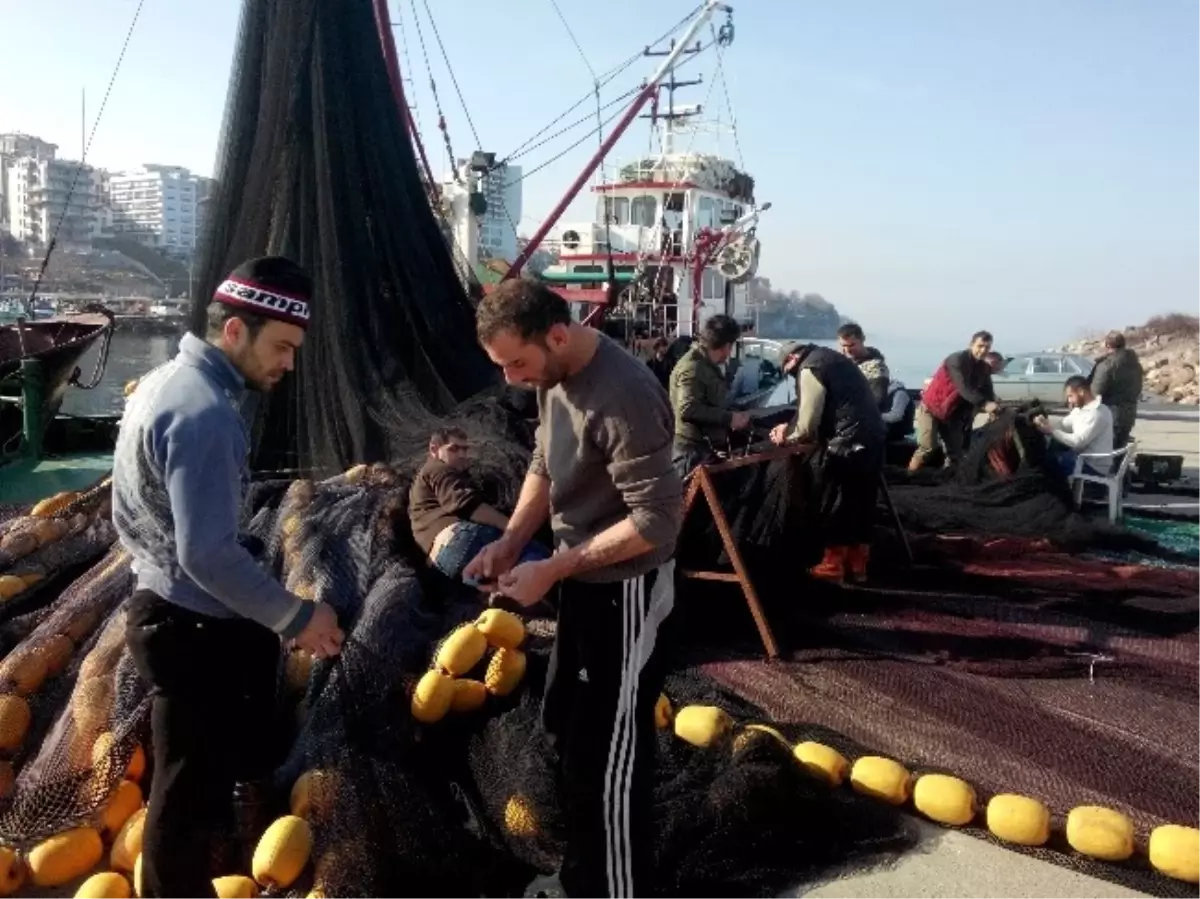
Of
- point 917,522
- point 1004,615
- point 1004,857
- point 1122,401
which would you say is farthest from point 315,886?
point 1122,401

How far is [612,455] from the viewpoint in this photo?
2.53m

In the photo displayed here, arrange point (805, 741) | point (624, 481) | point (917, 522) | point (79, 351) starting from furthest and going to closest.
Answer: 1. point (79, 351)
2. point (917, 522)
3. point (805, 741)
4. point (624, 481)

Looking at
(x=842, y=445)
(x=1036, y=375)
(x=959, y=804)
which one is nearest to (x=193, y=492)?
(x=959, y=804)

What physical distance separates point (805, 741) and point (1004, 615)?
7.06 ft

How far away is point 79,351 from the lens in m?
10.6

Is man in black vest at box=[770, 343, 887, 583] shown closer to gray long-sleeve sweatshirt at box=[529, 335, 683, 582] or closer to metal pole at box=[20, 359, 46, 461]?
gray long-sleeve sweatshirt at box=[529, 335, 683, 582]

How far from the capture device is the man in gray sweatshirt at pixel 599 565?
2.50 meters

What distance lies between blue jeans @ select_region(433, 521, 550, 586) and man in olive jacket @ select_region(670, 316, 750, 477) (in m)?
1.80

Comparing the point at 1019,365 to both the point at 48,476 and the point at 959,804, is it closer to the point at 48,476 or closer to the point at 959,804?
the point at 48,476

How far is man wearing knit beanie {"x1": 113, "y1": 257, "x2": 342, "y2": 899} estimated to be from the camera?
7.45ft

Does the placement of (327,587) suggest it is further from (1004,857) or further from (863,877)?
(1004,857)

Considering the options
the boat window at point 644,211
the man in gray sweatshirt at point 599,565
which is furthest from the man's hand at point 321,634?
the boat window at point 644,211

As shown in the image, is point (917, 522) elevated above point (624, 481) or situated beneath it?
situated beneath

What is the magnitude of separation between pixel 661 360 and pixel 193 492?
10712mm
